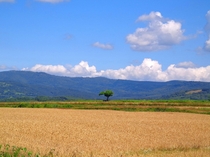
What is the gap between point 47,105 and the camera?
9256 cm

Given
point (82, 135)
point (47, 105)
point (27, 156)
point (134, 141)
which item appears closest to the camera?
point (27, 156)

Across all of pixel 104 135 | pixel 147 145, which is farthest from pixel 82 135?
pixel 147 145

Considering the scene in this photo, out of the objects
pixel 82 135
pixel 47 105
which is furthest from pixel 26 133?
pixel 47 105

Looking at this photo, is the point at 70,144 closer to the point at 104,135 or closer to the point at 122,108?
the point at 104,135

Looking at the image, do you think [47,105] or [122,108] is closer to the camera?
[122,108]

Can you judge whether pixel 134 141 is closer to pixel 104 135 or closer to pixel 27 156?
pixel 104 135

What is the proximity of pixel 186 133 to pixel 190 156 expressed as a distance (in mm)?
18676

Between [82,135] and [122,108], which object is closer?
[82,135]

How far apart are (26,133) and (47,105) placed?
5859 cm

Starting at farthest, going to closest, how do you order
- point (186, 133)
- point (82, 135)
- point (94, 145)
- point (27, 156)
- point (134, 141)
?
point (186, 133) < point (82, 135) < point (134, 141) < point (94, 145) < point (27, 156)

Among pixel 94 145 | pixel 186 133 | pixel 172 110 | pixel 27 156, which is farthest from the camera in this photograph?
pixel 172 110

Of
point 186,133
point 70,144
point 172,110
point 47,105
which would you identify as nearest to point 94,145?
point 70,144

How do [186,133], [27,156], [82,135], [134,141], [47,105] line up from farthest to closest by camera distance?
[47,105] → [186,133] → [82,135] → [134,141] → [27,156]

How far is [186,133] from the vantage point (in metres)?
38.5
